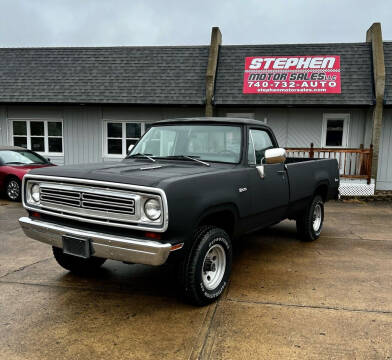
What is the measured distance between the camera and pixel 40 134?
14.3m

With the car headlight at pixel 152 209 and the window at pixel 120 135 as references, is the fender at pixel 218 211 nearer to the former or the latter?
the car headlight at pixel 152 209

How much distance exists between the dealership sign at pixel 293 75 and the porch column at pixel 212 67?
116cm

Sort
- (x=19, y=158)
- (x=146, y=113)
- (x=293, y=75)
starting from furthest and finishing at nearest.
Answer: (x=146, y=113), (x=293, y=75), (x=19, y=158)

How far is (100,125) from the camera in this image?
1386 centimetres

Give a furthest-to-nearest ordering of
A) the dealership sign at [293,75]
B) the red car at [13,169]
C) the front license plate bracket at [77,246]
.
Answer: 1. the dealership sign at [293,75]
2. the red car at [13,169]
3. the front license plate bracket at [77,246]

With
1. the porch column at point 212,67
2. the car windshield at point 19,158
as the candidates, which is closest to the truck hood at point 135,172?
the car windshield at point 19,158

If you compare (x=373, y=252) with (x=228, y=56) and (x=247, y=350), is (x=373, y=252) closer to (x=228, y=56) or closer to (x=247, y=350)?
(x=247, y=350)

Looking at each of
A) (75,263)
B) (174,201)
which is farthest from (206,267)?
(75,263)

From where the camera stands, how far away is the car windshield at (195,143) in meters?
4.43

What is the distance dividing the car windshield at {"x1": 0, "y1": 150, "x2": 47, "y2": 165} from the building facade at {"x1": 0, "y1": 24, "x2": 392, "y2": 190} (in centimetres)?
295

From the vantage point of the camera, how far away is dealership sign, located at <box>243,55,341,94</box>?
12.1 metres

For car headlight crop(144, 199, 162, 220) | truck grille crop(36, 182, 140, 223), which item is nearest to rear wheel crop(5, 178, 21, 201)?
truck grille crop(36, 182, 140, 223)

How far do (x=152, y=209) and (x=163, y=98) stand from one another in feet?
32.8

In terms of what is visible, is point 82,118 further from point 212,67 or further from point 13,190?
point 212,67
